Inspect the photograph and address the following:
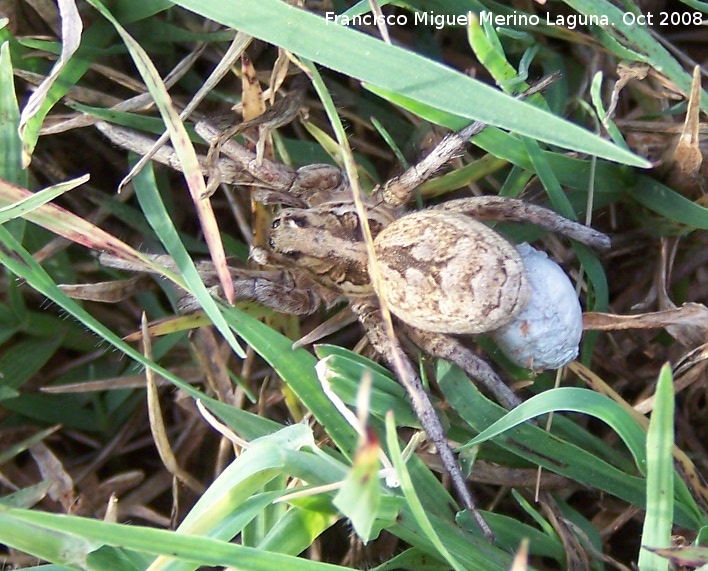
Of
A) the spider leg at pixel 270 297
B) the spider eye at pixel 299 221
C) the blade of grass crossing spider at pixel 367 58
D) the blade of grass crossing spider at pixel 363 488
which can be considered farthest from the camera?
the spider eye at pixel 299 221

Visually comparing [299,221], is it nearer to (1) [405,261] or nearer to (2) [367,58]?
(1) [405,261]

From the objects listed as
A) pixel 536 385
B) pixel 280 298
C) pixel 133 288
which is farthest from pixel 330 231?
pixel 536 385

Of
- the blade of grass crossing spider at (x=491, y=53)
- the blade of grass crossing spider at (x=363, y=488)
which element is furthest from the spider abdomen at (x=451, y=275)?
the blade of grass crossing spider at (x=363, y=488)

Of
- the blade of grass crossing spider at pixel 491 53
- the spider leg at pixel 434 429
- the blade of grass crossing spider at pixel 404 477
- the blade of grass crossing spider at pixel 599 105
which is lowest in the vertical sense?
the spider leg at pixel 434 429

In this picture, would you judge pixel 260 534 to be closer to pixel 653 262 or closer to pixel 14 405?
pixel 14 405

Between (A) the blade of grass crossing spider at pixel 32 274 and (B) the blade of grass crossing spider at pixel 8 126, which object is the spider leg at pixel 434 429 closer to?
(A) the blade of grass crossing spider at pixel 32 274

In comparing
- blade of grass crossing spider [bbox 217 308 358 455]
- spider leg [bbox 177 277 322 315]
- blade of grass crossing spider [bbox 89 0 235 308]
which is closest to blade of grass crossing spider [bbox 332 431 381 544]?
blade of grass crossing spider [bbox 217 308 358 455]

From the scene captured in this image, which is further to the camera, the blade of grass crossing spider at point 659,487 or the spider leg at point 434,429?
the spider leg at point 434,429

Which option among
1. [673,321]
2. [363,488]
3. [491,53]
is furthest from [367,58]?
[673,321]

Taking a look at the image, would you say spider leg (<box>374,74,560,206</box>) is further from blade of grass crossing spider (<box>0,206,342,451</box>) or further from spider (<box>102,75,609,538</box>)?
blade of grass crossing spider (<box>0,206,342,451</box>)
